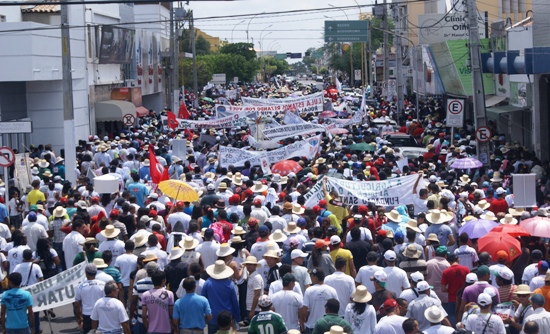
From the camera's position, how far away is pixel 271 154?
22266mm

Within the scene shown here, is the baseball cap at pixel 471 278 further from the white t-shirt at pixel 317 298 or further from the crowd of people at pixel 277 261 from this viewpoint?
the white t-shirt at pixel 317 298

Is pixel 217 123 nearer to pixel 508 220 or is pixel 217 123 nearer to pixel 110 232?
pixel 110 232

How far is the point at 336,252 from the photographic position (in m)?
12.1

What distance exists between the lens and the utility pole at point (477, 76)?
22328 millimetres

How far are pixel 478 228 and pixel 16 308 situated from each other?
6.12 metres

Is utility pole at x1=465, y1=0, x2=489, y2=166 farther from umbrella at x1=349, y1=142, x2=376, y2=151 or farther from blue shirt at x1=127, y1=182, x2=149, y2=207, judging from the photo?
blue shirt at x1=127, y1=182, x2=149, y2=207

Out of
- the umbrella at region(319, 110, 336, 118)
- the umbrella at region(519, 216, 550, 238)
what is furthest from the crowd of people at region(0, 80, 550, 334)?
the umbrella at region(319, 110, 336, 118)

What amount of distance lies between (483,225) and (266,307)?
4.55 m

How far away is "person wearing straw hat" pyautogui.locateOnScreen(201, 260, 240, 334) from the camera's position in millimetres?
10922

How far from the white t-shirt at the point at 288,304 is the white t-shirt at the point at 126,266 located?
2661mm

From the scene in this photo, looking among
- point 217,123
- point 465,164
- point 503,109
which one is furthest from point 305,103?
point 465,164

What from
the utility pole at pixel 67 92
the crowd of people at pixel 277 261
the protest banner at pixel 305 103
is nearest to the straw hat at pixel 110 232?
the crowd of people at pixel 277 261

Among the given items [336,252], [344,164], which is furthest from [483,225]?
[344,164]

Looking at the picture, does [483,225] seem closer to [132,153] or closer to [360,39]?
[132,153]
